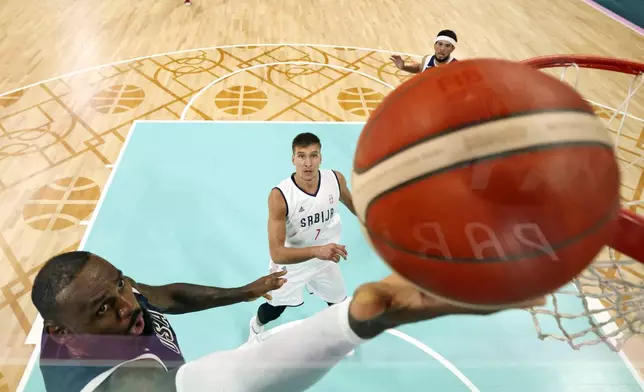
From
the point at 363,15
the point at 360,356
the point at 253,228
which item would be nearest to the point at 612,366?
the point at 360,356

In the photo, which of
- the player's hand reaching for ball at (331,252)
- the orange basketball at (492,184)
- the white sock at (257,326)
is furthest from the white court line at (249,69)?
the orange basketball at (492,184)

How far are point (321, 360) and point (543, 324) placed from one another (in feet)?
5.36

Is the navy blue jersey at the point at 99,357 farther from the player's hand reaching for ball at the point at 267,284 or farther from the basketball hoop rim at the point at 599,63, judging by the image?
the basketball hoop rim at the point at 599,63

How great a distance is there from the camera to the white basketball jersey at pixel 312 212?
Answer: 1821 millimetres

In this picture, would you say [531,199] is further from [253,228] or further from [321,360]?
[253,228]

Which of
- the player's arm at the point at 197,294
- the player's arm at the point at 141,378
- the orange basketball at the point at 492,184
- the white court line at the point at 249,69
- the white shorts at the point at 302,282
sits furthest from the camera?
the white court line at the point at 249,69

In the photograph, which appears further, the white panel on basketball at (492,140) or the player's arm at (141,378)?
the player's arm at (141,378)

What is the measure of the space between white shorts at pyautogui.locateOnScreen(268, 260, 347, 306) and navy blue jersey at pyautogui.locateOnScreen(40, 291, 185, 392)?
0.64m

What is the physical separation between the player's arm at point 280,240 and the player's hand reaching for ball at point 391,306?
888 millimetres

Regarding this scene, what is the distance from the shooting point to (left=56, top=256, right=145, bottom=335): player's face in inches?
43.7

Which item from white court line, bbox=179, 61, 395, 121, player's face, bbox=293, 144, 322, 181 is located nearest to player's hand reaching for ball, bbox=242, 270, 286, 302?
player's face, bbox=293, 144, 322, 181

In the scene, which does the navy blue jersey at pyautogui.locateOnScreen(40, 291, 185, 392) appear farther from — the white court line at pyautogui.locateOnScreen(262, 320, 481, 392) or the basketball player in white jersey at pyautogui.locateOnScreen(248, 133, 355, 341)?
the white court line at pyautogui.locateOnScreen(262, 320, 481, 392)

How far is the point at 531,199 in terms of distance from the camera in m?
0.57

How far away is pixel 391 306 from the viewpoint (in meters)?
0.79
